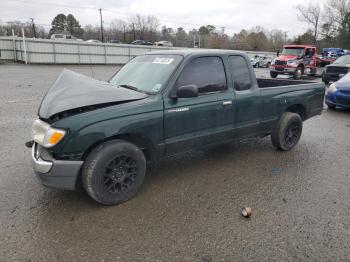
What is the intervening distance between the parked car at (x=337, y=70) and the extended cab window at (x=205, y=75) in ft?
44.7

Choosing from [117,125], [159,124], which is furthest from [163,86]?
[117,125]

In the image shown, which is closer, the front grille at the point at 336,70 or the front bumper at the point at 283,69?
the front grille at the point at 336,70

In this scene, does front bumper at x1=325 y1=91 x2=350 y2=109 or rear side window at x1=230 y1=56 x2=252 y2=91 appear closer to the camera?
rear side window at x1=230 y1=56 x2=252 y2=91

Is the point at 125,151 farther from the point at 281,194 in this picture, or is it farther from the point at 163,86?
the point at 281,194

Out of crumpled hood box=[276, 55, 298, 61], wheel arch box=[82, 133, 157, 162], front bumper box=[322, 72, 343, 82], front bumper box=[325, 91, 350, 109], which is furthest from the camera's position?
crumpled hood box=[276, 55, 298, 61]

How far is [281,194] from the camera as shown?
3.78 m

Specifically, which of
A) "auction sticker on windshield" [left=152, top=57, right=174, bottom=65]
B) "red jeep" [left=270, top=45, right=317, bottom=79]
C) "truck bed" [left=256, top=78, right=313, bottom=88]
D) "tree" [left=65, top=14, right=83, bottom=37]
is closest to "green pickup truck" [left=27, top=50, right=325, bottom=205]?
"auction sticker on windshield" [left=152, top=57, right=174, bottom=65]

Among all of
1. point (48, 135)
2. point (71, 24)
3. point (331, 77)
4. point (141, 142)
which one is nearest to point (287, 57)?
point (331, 77)

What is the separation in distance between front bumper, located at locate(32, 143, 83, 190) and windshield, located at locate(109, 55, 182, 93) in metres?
1.35

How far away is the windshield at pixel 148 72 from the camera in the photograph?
3.83 metres

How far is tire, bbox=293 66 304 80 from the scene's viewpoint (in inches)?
783

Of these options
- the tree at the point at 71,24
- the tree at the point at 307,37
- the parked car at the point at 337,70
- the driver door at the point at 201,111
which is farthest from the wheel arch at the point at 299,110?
the tree at the point at 71,24

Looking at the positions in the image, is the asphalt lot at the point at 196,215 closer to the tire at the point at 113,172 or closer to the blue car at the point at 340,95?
the tire at the point at 113,172

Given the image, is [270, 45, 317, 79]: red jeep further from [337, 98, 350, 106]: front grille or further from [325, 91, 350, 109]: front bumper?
[337, 98, 350, 106]: front grille
